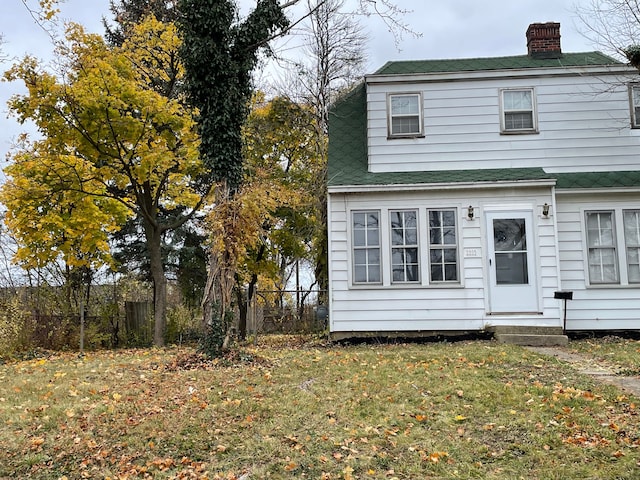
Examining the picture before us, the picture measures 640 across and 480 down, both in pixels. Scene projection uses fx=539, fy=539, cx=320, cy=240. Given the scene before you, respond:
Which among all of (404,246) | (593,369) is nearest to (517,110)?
(404,246)

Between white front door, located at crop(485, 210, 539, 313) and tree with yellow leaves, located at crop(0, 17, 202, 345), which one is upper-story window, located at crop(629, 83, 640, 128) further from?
tree with yellow leaves, located at crop(0, 17, 202, 345)

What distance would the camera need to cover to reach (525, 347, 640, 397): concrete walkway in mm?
6755

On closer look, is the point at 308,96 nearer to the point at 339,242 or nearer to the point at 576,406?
→ the point at 339,242

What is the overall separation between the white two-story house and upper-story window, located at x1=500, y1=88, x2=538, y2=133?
0.08 ft

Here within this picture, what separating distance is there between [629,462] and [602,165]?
30.6 feet

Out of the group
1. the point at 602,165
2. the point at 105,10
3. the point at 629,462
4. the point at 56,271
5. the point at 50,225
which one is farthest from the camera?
the point at 105,10

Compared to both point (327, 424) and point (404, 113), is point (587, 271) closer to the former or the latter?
point (404, 113)

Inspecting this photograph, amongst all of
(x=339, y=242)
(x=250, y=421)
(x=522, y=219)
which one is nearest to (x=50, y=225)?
(x=339, y=242)

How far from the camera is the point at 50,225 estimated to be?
1342 cm

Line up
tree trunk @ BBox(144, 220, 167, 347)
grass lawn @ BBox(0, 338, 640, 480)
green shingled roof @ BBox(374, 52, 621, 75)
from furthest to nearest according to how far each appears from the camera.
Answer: tree trunk @ BBox(144, 220, 167, 347) → green shingled roof @ BBox(374, 52, 621, 75) → grass lawn @ BBox(0, 338, 640, 480)

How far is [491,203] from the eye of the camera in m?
11.5

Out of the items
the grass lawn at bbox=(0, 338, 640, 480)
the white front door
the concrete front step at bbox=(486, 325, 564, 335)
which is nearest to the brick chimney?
the white front door

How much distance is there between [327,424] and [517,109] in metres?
9.43

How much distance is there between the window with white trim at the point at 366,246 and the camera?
11586mm
